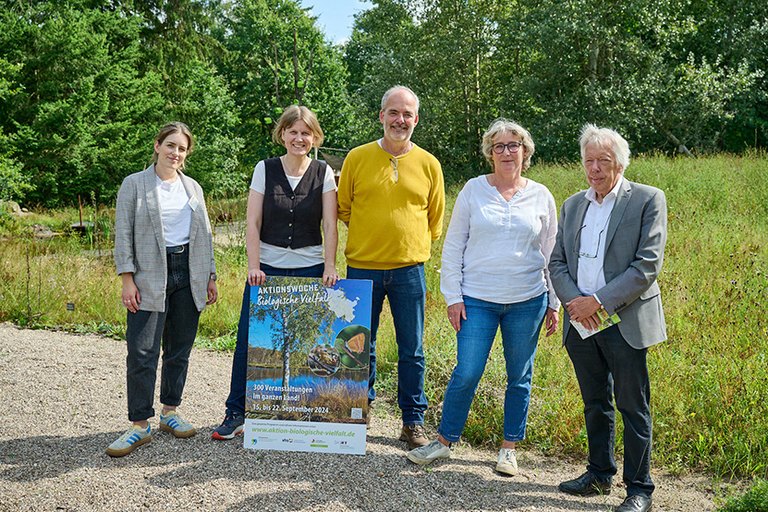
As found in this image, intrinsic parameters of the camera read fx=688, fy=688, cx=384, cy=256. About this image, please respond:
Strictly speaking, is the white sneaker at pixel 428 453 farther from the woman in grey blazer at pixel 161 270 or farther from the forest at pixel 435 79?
the forest at pixel 435 79

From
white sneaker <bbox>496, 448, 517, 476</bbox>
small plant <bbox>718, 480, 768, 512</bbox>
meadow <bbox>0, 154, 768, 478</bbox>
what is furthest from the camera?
meadow <bbox>0, 154, 768, 478</bbox>

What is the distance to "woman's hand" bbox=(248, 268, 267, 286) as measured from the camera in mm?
4418

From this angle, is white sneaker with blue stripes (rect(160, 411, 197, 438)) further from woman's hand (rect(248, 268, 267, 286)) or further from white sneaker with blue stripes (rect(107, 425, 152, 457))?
woman's hand (rect(248, 268, 267, 286))

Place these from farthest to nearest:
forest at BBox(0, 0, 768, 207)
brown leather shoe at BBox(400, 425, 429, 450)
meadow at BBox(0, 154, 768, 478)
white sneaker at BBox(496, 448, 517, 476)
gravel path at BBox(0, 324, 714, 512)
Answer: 1. forest at BBox(0, 0, 768, 207)
2. meadow at BBox(0, 154, 768, 478)
3. brown leather shoe at BBox(400, 425, 429, 450)
4. white sneaker at BBox(496, 448, 517, 476)
5. gravel path at BBox(0, 324, 714, 512)

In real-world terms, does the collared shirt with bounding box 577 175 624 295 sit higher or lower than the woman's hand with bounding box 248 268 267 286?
higher

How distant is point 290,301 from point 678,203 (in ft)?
30.3

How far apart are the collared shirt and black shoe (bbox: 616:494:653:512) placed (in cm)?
115

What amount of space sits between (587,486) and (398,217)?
198cm

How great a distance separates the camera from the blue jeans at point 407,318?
449 cm

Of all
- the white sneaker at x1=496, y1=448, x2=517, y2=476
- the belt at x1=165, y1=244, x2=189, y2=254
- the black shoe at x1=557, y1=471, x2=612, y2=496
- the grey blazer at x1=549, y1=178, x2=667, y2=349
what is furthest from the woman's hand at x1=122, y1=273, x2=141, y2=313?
the black shoe at x1=557, y1=471, x2=612, y2=496

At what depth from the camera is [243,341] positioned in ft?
15.2

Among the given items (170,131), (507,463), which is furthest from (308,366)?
(170,131)

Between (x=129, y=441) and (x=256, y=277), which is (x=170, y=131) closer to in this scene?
(x=256, y=277)

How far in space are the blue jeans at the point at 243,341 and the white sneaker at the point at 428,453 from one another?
123 cm
